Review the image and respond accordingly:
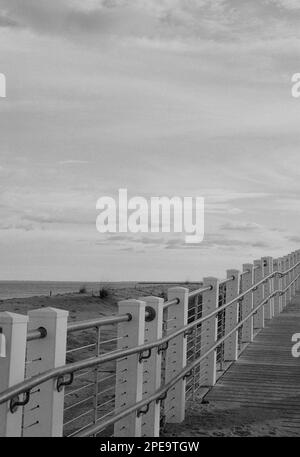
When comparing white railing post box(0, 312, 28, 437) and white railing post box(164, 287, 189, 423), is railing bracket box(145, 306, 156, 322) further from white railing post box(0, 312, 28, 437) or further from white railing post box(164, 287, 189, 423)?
white railing post box(0, 312, 28, 437)

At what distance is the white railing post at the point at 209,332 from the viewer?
9883 mm

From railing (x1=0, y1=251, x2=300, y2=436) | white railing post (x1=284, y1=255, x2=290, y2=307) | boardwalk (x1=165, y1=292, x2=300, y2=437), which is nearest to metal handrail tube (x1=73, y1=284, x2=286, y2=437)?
railing (x1=0, y1=251, x2=300, y2=436)

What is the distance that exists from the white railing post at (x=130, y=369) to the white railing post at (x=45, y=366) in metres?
1.64

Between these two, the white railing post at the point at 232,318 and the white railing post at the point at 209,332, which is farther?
the white railing post at the point at 232,318

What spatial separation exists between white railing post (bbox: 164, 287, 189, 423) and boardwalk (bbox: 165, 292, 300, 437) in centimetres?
19

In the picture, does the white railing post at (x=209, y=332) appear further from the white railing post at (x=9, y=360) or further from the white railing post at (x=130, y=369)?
the white railing post at (x=9, y=360)

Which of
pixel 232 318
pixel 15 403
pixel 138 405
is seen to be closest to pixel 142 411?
pixel 138 405

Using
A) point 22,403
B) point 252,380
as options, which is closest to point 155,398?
point 22,403

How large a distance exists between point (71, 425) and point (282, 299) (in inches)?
302

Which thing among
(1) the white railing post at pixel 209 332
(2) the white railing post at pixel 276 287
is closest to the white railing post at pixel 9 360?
(1) the white railing post at pixel 209 332

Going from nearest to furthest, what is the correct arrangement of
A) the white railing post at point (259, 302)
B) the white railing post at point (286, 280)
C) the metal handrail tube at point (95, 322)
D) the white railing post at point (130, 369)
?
the metal handrail tube at point (95, 322)
the white railing post at point (130, 369)
the white railing post at point (259, 302)
the white railing post at point (286, 280)

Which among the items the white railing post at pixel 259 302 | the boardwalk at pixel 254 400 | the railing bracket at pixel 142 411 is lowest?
the boardwalk at pixel 254 400

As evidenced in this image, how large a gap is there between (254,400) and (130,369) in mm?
3150

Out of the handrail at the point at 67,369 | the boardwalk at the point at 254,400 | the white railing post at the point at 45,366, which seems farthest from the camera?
the boardwalk at the point at 254,400
